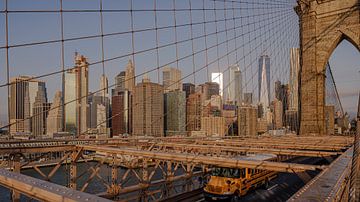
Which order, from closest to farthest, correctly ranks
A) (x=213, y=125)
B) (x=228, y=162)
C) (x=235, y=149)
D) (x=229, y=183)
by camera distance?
(x=228, y=162) < (x=235, y=149) < (x=229, y=183) < (x=213, y=125)

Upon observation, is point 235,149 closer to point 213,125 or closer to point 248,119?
A: point 213,125

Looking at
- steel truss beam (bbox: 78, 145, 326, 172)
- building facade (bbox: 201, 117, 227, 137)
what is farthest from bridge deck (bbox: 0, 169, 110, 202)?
building facade (bbox: 201, 117, 227, 137)

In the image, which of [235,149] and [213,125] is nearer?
[235,149]

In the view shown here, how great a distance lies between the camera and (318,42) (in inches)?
649

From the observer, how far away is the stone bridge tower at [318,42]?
15.8m

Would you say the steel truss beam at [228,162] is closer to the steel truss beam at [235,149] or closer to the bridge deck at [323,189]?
the bridge deck at [323,189]

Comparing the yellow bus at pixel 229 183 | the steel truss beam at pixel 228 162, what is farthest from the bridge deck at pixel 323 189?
the yellow bus at pixel 229 183

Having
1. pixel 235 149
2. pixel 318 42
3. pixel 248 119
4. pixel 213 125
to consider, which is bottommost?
pixel 213 125

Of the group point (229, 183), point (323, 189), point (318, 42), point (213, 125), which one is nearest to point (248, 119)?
point (213, 125)

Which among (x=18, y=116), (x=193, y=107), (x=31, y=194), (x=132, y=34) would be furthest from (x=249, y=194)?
(x=31, y=194)

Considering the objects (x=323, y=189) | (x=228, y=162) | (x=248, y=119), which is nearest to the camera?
(x=323, y=189)

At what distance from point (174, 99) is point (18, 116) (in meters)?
15.0

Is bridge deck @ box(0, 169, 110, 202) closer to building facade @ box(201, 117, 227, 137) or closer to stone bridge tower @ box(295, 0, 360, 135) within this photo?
stone bridge tower @ box(295, 0, 360, 135)

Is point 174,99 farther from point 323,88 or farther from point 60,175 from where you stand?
point 60,175
